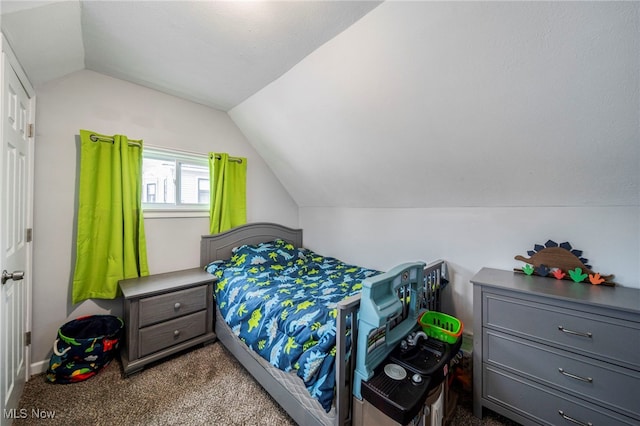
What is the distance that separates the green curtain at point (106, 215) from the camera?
1983 mm

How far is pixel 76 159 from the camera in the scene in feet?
6.59

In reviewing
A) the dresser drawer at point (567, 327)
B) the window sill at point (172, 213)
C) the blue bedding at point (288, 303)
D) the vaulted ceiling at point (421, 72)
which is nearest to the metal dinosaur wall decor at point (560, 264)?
the vaulted ceiling at point (421, 72)

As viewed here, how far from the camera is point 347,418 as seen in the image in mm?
1238

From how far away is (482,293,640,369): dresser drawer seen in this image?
3.83 ft

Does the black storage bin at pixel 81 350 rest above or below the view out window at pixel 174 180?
below

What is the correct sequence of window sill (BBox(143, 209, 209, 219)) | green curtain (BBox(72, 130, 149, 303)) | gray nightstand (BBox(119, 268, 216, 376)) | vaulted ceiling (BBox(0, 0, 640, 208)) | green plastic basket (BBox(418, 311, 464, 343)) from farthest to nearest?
1. window sill (BBox(143, 209, 209, 219))
2. green curtain (BBox(72, 130, 149, 303))
3. gray nightstand (BBox(119, 268, 216, 376))
4. green plastic basket (BBox(418, 311, 464, 343))
5. vaulted ceiling (BBox(0, 0, 640, 208))

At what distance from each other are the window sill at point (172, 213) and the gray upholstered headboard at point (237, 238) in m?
0.26

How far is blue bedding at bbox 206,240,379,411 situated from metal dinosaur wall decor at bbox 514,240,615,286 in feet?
4.24

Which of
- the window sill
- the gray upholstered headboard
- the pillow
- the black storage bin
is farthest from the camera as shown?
the gray upholstered headboard

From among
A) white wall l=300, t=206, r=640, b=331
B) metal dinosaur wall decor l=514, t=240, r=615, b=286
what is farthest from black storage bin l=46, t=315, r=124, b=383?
metal dinosaur wall decor l=514, t=240, r=615, b=286

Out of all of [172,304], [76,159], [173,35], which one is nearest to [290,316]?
[172,304]

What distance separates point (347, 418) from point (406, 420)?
16.6 inches

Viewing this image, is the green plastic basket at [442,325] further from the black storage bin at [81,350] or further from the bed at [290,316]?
the black storage bin at [81,350]

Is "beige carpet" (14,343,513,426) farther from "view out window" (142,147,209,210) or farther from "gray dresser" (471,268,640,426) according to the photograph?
"view out window" (142,147,209,210)
